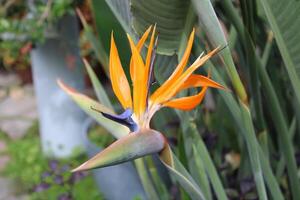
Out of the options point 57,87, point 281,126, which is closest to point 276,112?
point 281,126

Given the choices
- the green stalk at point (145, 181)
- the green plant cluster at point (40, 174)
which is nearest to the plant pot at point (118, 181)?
the green plant cluster at point (40, 174)

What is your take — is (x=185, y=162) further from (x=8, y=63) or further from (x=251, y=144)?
(x=8, y=63)

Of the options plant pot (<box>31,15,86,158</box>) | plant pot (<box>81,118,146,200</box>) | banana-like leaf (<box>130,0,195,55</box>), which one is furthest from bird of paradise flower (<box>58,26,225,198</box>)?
plant pot (<box>31,15,86,158</box>)

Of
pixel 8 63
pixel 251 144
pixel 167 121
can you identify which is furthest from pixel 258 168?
pixel 8 63

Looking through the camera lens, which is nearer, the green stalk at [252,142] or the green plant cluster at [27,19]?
the green stalk at [252,142]

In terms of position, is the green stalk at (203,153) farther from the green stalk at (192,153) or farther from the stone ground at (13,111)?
the stone ground at (13,111)

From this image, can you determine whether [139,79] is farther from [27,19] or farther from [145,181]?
[27,19]
